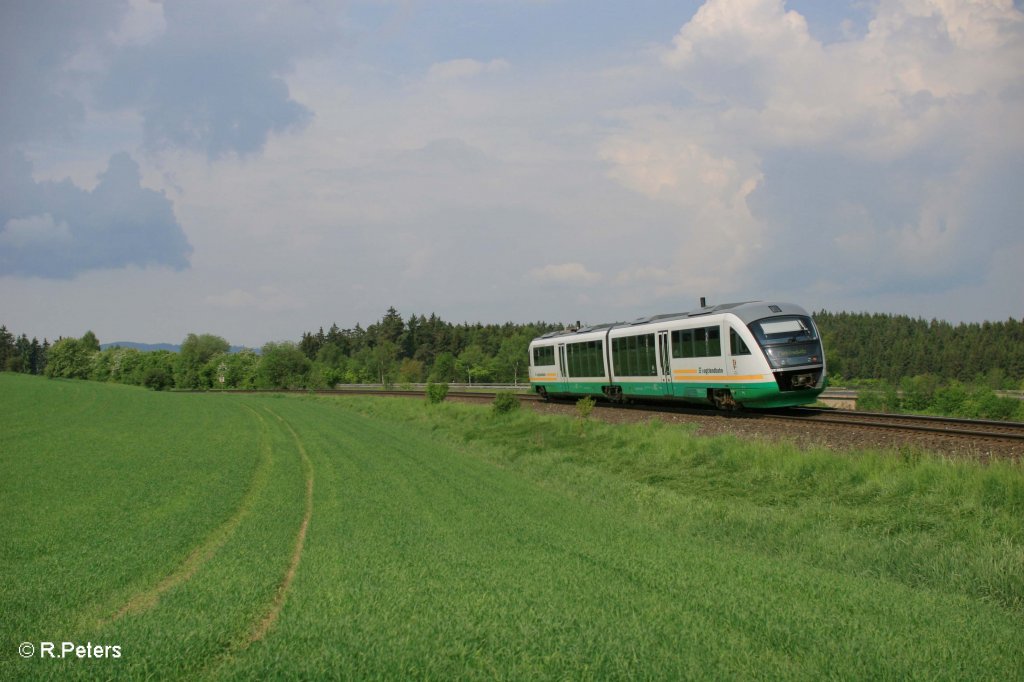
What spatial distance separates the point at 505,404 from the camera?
29.7m

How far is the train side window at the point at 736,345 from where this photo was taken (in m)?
21.4

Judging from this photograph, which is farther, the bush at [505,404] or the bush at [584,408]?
the bush at [505,404]

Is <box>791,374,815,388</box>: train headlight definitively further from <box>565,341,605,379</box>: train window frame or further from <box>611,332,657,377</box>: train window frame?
<box>565,341,605,379</box>: train window frame

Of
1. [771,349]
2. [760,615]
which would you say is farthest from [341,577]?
[771,349]

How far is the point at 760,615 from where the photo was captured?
19.9 ft

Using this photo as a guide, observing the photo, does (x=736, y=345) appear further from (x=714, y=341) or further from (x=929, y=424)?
(x=929, y=424)

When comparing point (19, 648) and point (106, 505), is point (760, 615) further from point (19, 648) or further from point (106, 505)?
point (106, 505)

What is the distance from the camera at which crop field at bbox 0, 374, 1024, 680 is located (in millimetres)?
5309

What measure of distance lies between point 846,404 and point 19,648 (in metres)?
42.8

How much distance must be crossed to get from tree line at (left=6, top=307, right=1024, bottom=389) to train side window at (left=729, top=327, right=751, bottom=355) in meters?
80.5

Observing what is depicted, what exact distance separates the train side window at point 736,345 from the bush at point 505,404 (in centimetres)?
1035

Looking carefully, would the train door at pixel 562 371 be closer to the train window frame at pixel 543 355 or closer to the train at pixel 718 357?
the train window frame at pixel 543 355

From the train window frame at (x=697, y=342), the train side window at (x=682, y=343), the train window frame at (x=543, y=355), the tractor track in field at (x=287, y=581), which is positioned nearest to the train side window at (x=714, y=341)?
the train window frame at (x=697, y=342)

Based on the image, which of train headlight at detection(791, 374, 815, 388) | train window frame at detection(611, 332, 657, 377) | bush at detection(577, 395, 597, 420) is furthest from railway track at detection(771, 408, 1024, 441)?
bush at detection(577, 395, 597, 420)
